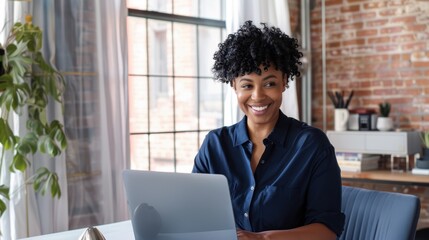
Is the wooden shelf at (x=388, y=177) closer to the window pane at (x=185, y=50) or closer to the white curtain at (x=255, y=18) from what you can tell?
the white curtain at (x=255, y=18)

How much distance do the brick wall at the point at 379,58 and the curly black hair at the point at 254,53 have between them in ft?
8.60

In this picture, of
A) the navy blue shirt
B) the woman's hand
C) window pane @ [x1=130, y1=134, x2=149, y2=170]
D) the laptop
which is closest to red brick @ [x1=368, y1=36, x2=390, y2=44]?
window pane @ [x1=130, y1=134, x2=149, y2=170]

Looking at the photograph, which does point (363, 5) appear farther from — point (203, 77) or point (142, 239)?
point (142, 239)

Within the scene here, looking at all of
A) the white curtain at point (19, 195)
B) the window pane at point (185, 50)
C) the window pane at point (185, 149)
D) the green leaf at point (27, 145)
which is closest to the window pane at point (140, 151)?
the window pane at point (185, 149)

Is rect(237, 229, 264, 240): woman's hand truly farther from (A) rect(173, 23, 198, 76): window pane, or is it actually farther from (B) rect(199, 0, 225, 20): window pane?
(B) rect(199, 0, 225, 20): window pane

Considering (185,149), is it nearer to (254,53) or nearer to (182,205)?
(254,53)

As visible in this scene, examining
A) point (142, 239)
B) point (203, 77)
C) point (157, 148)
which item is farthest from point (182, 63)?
point (142, 239)

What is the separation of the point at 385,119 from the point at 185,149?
1468 mm

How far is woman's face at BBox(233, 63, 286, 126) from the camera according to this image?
5.57 feet

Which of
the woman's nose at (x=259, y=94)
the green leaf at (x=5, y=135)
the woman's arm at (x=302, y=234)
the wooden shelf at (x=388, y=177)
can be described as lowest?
the wooden shelf at (x=388, y=177)

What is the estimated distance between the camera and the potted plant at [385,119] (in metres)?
4.08

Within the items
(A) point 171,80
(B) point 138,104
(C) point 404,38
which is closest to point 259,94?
(B) point 138,104

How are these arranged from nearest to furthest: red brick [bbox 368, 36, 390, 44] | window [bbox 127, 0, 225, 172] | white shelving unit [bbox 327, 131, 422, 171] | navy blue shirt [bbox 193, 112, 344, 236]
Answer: navy blue shirt [bbox 193, 112, 344, 236] → window [bbox 127, 0, 225, 172] → white shelving unit [bbox 327, 131, 422, 171] → red brick [bbox 368, 36, 390, 44]

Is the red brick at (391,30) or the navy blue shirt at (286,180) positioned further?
the red brick at (391,30)
